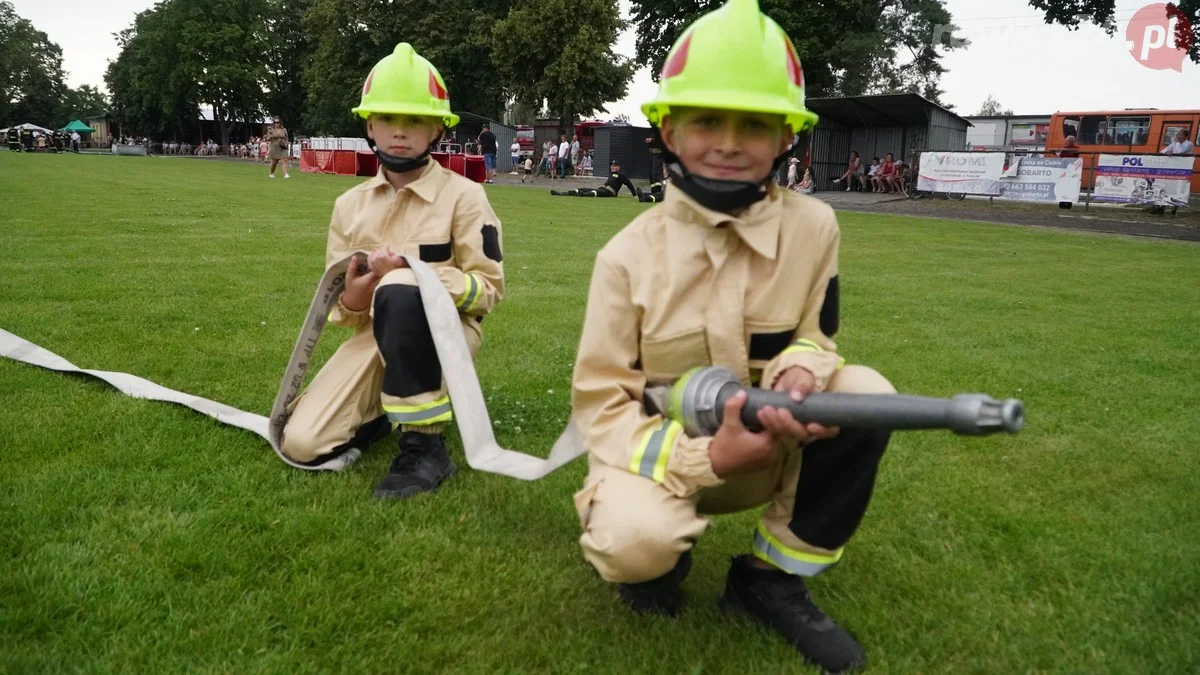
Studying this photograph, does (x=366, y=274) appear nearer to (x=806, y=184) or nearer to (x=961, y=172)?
(x=961, y=172)

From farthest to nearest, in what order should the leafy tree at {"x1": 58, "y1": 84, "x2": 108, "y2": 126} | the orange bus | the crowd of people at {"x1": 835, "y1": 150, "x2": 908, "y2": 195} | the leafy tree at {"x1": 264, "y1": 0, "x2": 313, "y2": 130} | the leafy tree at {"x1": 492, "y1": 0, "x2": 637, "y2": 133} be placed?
the leafy tree at {"x1": 58, "y1": 84, "x2": 108, "y2": 126} → the leafy tree at {"x1": 264, "y1": 0, "x2": 313, "y2": 130} → the leafy tree at {"x1": 492, "y1": 0, "x2": 637, "y2": 133} → the orange bus → the crowd of people at {"x1": 835, "y1": 150, "x2": 908, "y2": 195}

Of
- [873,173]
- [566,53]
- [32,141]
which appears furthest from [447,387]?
[32,141]

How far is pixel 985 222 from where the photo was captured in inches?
756

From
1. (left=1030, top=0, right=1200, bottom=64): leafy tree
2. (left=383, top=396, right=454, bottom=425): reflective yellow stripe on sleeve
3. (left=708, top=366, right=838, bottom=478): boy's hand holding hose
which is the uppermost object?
(left=1030, top=0, right=1200, bottom=64): leafy tree

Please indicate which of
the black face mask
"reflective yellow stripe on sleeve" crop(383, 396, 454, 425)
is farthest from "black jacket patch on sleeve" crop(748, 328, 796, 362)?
the black face mask

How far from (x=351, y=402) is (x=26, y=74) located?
121 meters

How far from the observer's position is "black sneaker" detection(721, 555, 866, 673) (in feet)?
8.41

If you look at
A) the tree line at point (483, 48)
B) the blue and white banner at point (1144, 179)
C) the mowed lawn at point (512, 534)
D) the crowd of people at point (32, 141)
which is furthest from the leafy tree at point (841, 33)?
the crowd of people at point (32, 141)

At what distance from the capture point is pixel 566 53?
138ft

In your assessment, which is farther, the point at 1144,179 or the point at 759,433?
the point at 1144,179

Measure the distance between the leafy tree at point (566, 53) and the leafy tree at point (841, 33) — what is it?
150 centimetres

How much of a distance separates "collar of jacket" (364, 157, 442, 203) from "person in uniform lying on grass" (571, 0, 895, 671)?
63.8 inches

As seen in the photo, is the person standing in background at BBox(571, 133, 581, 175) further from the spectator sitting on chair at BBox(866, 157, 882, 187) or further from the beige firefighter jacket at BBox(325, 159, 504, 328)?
the beige firefighter jacket at BBox(325, 159, 504, 328)

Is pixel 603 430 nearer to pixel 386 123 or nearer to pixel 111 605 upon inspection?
pixel 111 605
